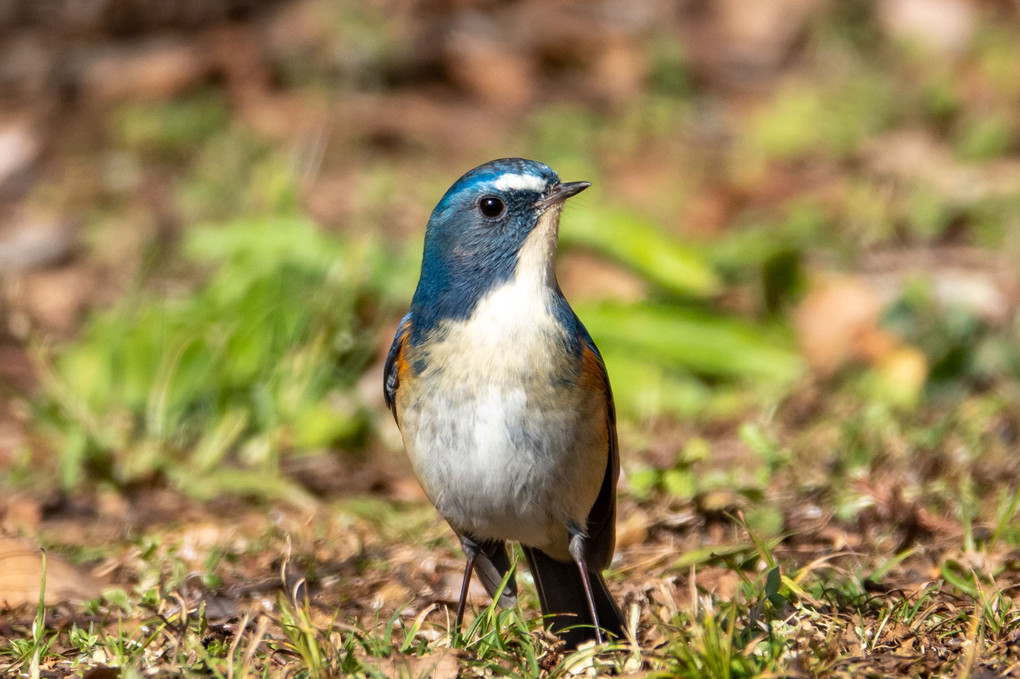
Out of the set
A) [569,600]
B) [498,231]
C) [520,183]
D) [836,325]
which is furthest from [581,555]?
[836,325]

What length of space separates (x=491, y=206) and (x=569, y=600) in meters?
1.37

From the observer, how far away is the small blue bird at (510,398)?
383 cm

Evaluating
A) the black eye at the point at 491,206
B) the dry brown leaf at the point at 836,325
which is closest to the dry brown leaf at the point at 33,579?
the black eye at the point at 491,206

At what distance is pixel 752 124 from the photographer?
1041cm

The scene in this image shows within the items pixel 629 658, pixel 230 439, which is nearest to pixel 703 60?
pixel 230 439

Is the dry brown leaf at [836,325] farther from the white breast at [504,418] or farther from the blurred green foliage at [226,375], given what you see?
the white breast at [504,418]

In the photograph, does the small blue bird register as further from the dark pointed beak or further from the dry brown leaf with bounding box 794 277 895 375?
the dry brown leaf with bounding box 794 277 895 375

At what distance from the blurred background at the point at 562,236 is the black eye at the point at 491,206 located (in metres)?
1.26

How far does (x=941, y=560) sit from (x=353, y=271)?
3331mm

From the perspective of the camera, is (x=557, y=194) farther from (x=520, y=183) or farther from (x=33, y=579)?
(x=33, y=579)

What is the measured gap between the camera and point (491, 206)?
4.10 metres

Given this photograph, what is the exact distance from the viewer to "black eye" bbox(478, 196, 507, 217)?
4098 mm

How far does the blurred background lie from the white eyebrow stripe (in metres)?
1.29

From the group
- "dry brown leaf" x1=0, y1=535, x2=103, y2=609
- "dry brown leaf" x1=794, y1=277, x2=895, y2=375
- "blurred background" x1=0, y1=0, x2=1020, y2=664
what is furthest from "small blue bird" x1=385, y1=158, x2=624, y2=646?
"dry brown leaf" x1=794, y1=277, x2=895, y2=375
